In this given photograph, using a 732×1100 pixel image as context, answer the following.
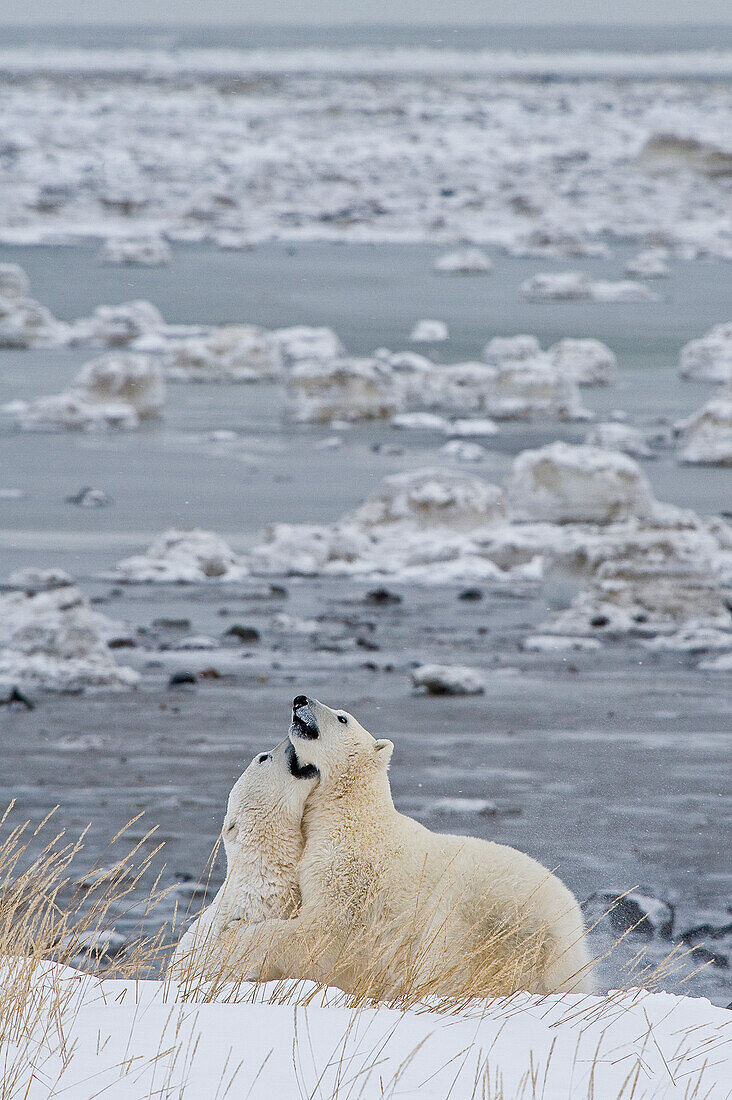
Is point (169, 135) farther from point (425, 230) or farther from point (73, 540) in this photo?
point (73, 540)

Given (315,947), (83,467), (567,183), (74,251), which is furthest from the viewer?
(567,183)

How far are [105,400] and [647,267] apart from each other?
94.1 feet

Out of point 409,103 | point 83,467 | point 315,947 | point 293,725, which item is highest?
point 409,103

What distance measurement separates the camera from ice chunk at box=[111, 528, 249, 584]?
11.7 meters

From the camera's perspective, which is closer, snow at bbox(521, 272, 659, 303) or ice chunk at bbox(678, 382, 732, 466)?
ice chunk at bbox(678, 382, 732, 466)

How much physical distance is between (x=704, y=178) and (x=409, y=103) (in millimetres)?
19438

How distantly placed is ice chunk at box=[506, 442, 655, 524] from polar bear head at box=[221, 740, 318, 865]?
10.8 m

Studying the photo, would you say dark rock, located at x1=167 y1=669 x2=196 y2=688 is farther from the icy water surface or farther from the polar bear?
the polar bear

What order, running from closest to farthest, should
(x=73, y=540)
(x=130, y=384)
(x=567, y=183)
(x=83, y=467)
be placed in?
(x=73, y=540) < (x=83, y=467) < (x=130, y=384) < (x=567, y=183)

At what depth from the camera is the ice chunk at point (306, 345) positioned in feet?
78.3

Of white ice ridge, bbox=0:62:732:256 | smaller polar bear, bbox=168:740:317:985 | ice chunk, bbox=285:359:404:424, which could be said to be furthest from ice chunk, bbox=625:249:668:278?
smaller polar bear, bbox=168:740:317:985

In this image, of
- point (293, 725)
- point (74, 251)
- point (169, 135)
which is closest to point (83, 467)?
point (293, 725)

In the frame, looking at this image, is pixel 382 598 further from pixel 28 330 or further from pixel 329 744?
pixel 28 330

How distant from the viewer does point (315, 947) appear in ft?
10.5
